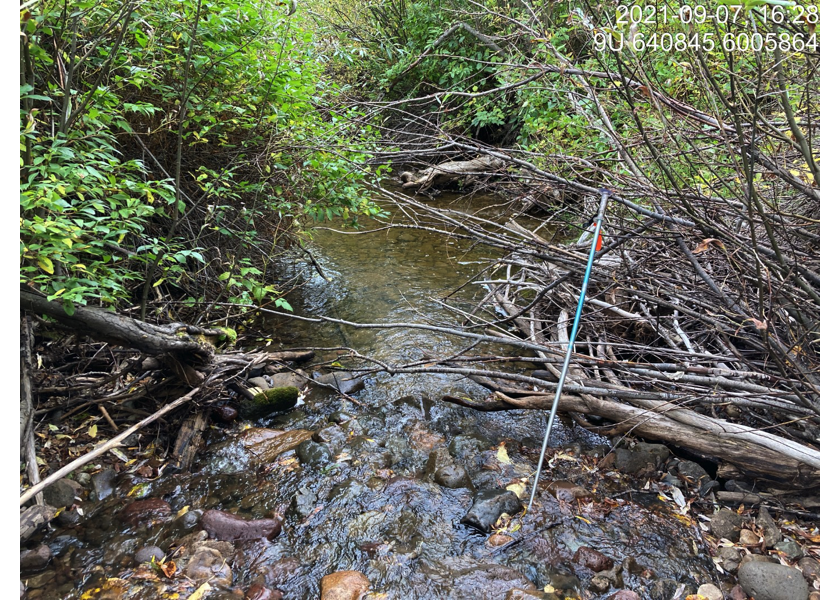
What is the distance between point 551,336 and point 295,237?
9.33ft

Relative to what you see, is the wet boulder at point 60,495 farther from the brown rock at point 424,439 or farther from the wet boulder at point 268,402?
the brown rock at point 424,439

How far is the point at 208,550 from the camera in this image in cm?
281

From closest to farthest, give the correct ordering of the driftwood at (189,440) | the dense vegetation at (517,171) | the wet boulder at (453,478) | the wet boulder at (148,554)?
the dense vegetation at (517,171) < the wet boulder at (148,554) < the wet boulder at (453,478) < the driftwood at (189,440)

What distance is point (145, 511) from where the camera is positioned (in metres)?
3.09

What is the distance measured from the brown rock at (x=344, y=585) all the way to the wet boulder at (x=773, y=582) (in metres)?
1.95

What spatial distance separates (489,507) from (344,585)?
3.14 ft

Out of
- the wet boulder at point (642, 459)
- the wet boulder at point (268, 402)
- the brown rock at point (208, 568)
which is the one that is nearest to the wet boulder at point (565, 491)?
the wet boulder at point (642, 459)

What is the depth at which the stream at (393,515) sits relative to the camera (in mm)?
2684

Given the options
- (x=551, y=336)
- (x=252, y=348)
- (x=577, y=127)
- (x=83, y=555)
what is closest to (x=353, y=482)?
(x=83, y=555)

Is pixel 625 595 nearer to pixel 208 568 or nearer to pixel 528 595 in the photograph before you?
pixel 528 595

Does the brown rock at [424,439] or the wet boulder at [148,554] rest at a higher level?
the brown rock at [424,439]

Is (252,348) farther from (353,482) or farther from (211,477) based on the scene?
(353,482)

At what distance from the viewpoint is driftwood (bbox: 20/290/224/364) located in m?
2.82

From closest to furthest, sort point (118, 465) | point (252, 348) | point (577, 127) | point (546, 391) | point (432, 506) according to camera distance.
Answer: point (432, 506)
point (118, 465)
point (546, 391)
point (252, 348)
point (577, 127)
